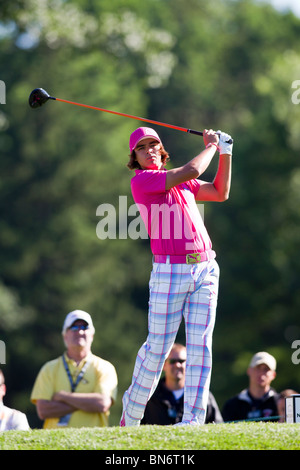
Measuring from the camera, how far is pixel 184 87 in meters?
42.2

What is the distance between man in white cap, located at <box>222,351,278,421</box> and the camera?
392 inches

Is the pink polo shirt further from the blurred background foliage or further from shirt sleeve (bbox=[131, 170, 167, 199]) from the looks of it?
the blurred background foliage

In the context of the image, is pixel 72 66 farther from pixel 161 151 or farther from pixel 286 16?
pixel 161 151

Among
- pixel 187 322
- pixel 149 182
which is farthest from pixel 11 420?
pixel 149 182

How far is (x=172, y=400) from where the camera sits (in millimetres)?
9445

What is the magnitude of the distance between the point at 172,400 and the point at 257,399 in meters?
1.17

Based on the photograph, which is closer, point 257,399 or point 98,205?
point 257,399

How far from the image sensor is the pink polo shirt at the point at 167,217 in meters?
6.98

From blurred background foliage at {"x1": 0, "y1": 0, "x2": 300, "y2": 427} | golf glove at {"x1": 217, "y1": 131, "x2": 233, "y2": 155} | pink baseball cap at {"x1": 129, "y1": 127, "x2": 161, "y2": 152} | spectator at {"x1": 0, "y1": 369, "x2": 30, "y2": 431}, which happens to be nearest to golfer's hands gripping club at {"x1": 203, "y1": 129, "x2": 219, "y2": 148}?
golf glove at {"x1": 217, "y1": 131, "x2": 233, "y2": 155}

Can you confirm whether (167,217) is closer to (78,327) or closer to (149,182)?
(149,182)

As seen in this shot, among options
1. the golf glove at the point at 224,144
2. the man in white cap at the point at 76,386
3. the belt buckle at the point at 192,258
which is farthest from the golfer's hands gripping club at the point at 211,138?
the man in white cap at the point at 76,386

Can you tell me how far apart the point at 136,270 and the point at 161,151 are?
26.9 metres
